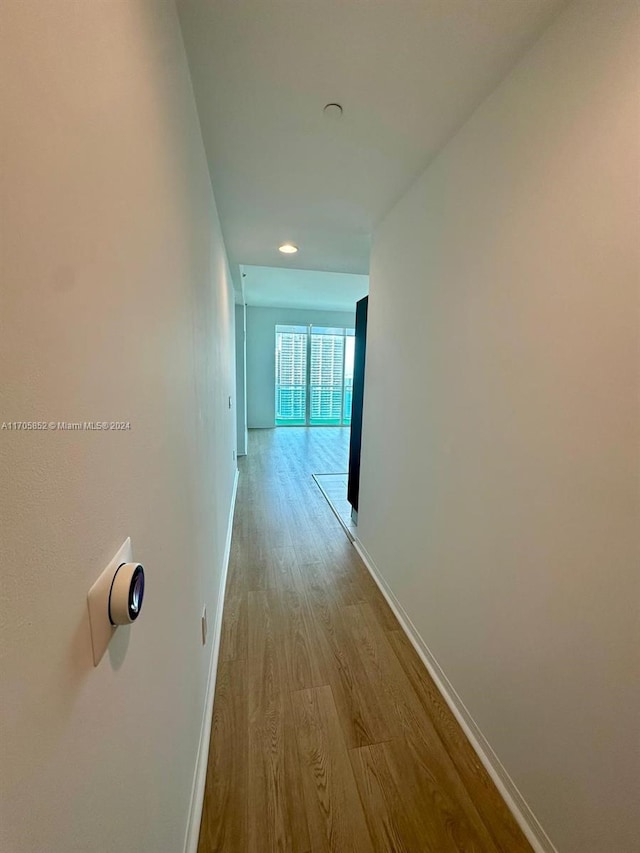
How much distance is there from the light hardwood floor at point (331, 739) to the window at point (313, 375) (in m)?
5.80

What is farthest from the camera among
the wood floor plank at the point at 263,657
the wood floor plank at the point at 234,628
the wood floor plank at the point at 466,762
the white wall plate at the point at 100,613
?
the wood floor plank at the point at 234,628

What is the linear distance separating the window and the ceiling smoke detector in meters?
6.17

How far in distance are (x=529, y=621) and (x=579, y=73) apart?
161 centimetres

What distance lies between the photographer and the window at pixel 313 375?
24.9 feet

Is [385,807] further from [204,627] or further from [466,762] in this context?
[204,627]

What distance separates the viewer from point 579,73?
2.95 feet

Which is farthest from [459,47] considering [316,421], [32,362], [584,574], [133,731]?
[316,421]

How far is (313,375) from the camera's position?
A: 25.8ft

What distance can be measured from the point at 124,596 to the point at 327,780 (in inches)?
50.2

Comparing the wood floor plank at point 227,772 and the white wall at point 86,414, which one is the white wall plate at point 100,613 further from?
the wood floor plank at point 227,772

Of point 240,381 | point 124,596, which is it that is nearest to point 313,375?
point 240,381

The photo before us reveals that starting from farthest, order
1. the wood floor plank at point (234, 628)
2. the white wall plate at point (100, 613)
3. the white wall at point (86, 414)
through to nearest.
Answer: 1. the wood floor plank at point (234, 628)
2. the white wall plate at point (100, 613)
3. the white wall at point (86, 414)

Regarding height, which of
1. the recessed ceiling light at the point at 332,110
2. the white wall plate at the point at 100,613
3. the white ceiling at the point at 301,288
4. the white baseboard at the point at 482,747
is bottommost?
the white baseboard at the point at 482,747

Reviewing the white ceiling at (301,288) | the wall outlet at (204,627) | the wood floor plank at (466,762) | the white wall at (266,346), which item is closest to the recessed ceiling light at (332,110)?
the wall outlet at (204,627)
